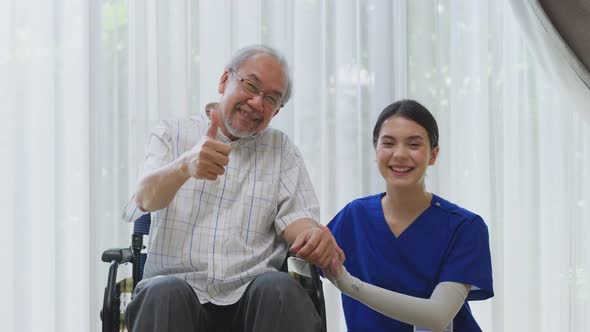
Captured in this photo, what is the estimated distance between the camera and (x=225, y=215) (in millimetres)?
1720

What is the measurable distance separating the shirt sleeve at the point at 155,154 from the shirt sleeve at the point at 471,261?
73cm

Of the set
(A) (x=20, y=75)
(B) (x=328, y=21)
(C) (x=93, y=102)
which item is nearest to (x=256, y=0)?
(B) (x=328, y=21)

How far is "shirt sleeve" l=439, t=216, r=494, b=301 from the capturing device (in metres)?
1.76

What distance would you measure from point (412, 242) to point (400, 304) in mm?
189

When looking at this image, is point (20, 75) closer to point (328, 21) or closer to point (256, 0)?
point (256, 0)

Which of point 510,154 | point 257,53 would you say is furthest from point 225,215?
point 510,154

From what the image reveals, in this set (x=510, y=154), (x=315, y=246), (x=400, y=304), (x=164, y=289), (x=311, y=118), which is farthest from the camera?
(x=510, y=154)

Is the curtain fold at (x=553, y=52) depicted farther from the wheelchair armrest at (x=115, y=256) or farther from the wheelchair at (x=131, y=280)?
the wheelchair armrest at (x=115, y=256)

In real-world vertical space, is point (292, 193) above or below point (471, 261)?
above

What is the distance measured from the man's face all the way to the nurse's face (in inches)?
11.9

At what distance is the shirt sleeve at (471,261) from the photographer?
1.76 meters

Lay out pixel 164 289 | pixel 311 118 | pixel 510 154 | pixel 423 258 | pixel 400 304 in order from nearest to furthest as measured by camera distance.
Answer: pixel 164 289 < pixel 400 304 < pixel 423 258 < pixel 311 118 < pixel 510 154

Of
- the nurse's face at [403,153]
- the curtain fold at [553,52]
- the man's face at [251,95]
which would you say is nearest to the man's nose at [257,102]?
the man's face at [251,95]

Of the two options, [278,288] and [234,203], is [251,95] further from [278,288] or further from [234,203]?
[278,288]
